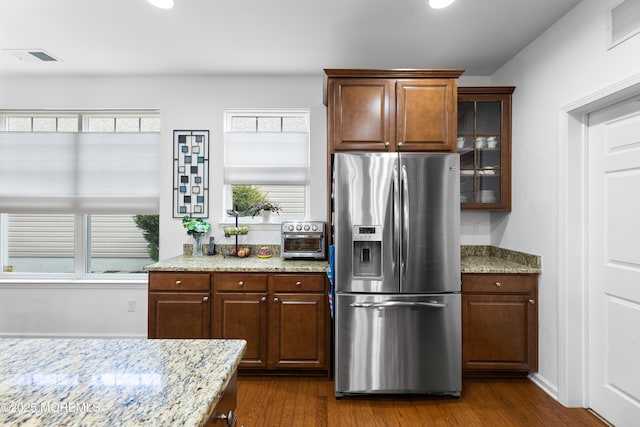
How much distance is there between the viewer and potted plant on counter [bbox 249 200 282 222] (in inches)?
138

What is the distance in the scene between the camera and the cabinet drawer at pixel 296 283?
109 inches

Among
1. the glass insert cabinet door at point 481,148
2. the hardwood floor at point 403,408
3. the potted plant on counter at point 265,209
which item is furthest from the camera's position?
the potted plant on counter at point 265,209

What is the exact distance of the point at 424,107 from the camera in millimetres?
2729

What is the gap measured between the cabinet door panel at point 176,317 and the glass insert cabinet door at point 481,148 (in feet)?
8.08

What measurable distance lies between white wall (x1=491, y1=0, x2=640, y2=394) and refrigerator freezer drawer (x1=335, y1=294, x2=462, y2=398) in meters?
0.75

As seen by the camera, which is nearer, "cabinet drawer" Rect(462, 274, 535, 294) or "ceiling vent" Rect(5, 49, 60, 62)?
"cabinet drawer" Rect(462, 274, 535, 294)

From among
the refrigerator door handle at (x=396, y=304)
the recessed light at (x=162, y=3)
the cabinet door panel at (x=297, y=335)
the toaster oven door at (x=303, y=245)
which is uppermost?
the recessed light at (x=162, y=3)

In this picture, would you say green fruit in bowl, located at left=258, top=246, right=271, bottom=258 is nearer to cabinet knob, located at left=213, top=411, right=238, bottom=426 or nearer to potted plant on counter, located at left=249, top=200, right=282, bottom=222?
potted plant on counter, located at left=249, top=200, right=282, bottom=222

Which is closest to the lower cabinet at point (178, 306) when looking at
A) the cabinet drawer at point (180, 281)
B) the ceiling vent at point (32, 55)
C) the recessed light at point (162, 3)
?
the cabinet drawer at point (180, 281)

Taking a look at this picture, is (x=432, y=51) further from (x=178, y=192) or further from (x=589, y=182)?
(x=178, y=192)

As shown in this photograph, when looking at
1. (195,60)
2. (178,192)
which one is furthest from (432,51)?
(178,192)

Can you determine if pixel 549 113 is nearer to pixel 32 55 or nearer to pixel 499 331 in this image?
pixel 499 331

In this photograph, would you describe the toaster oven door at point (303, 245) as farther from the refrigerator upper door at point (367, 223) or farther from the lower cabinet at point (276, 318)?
the refrigerator upper door at point (367, 223)

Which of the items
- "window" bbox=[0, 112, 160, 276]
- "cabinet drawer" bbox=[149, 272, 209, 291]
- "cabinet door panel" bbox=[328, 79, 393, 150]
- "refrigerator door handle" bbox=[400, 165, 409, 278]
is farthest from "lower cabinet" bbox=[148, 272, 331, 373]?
"window" bbox=[0, 112, 160, 276]
